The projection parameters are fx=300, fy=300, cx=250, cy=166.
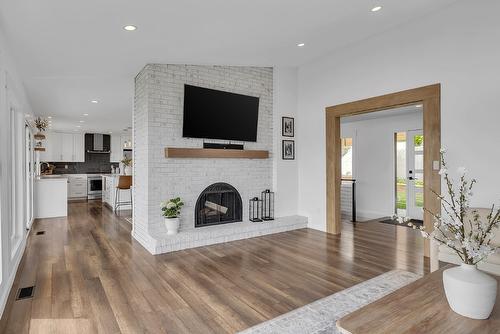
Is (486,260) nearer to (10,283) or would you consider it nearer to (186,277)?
(186,277)

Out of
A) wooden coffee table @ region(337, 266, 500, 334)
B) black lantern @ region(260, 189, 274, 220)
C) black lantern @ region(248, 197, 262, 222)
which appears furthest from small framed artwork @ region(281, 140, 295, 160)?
wooden coffee table @ region(337, 266, 500, 334)

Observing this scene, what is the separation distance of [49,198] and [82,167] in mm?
5198

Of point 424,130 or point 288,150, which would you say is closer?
point 424,130

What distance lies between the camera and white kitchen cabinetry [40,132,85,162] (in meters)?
10.4

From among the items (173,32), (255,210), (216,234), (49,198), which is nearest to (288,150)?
(255,210)

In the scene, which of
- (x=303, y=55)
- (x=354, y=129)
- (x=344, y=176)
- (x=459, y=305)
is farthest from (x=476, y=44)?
(x=344, y=176)

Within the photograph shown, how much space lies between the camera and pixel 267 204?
5336 millimetres

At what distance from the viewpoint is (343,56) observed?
4.68 metres

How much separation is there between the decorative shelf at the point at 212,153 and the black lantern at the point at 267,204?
0.65m

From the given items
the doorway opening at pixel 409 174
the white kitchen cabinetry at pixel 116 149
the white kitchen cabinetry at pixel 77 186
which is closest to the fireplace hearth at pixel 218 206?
the doorway opening at pixel 409 174

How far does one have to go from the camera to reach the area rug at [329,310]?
210 cm

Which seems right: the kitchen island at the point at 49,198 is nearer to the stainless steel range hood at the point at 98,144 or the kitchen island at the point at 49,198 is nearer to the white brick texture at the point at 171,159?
the white brick texture at the point at 171,159

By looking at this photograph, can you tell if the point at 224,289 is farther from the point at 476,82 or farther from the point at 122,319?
the point at 476,82

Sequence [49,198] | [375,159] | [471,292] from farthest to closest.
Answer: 1. [375,159]
2. [49,198]
3. [471,292]
